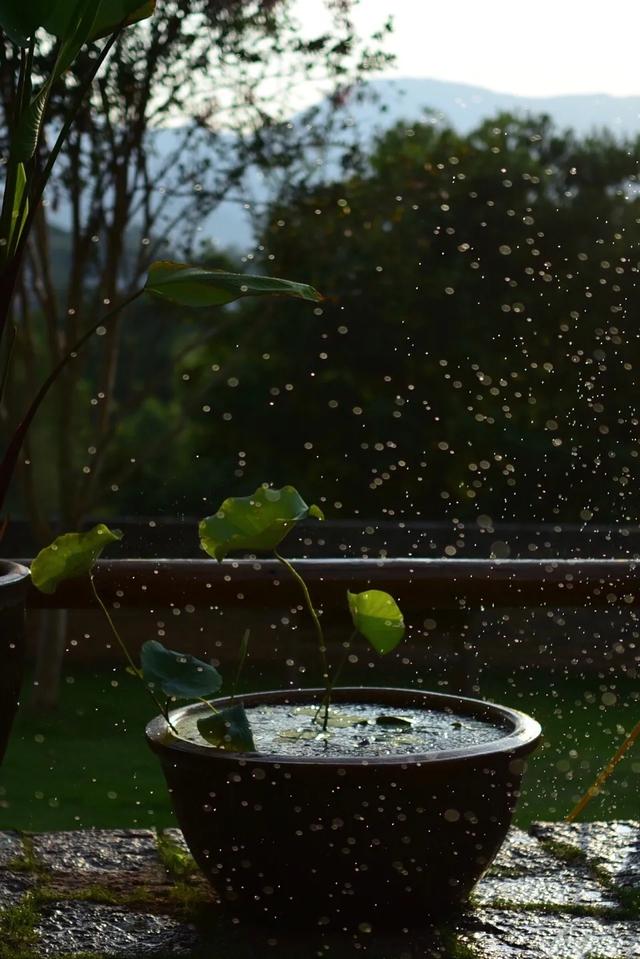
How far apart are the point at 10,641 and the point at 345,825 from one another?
1.97 feet

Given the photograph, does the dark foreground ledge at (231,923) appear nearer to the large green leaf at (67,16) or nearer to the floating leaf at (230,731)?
the floating leaf at (230,731)

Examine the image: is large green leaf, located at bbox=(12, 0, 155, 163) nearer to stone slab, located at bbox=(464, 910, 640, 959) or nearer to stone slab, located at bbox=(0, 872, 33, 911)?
stone slab, located at bbox=(0, 872, 33, 911)

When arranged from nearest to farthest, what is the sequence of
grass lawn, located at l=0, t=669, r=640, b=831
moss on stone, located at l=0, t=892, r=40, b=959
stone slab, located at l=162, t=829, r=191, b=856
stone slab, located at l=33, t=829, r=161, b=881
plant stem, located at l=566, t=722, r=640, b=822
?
moss on stone, located at l=0, t=892, r=40, b=959 < stone slab, located at l=33, t=829, r=161, b=881 < stone slab, located at l=162, t=829, r=191, b=856 < plant stem, located at l=566, t=722, r=640, b=822 < grass lawn, located at l=0, t=669, r=640, b=831

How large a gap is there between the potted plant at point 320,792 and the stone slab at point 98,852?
1.25ft

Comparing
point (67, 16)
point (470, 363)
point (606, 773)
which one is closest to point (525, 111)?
point (470, 363)

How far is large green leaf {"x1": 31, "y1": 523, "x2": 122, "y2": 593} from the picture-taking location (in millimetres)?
2000

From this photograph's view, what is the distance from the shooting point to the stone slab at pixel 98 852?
91.3 inches

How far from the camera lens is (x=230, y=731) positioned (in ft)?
6.07

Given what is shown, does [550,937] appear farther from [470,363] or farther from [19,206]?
[470,363]

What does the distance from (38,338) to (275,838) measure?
20.0 metres

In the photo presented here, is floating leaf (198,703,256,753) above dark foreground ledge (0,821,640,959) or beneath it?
above

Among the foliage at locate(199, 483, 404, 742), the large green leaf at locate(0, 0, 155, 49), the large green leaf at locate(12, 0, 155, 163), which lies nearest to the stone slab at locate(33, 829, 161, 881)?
the foliage at locate(199, 483, 404, 742)

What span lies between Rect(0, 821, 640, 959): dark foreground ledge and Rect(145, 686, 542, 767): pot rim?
31 centimetres

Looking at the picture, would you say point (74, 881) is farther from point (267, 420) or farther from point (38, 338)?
point (38, 338)
